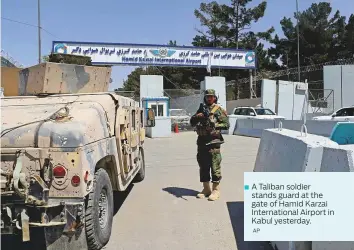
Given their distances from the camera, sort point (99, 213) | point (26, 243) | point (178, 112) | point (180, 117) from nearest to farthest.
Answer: point (99, 213)
point (26, 243)
point (180, 117)
point (178, 112)

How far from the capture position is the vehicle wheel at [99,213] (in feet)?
14.0

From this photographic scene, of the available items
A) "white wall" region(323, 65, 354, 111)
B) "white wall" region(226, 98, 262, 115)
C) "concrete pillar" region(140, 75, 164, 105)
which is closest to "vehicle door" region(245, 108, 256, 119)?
"concrete pillar" region(140, 75, 164, 105)

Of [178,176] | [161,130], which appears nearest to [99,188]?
[178,176]

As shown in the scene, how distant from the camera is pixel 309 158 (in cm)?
359

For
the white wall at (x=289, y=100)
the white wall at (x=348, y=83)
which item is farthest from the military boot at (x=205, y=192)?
the white wall at (x=348, y=83)

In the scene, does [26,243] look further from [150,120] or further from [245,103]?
[245,103]

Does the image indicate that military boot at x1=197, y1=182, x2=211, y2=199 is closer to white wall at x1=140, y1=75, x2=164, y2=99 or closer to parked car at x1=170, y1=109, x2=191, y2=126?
white wall at x1=140, y1=75, x2=164, y2=99

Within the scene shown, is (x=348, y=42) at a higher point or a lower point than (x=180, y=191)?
higher

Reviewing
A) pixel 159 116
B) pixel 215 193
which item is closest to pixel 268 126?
pixel 159 116

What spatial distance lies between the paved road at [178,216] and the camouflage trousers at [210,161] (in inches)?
16.8

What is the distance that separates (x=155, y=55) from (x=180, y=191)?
A: 64.8ft

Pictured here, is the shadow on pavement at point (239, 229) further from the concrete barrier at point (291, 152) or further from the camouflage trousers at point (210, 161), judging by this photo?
the concrete barrier at point (291, 152)

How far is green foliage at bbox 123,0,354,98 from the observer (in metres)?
44.2

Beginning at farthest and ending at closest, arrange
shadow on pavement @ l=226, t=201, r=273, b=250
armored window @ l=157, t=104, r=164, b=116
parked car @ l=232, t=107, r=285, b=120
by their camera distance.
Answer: parked car @ l=232, t=107, r=285, b=120
armored window @ l=157, t=104, r=164, b=116
shadow on pavement @ l=226, t=201, r=273, b=250
